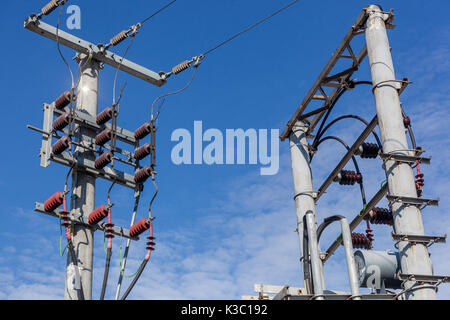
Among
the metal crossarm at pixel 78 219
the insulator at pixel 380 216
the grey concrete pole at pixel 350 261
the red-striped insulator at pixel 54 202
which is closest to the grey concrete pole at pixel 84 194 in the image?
the metal crossarm at pixel 78 219

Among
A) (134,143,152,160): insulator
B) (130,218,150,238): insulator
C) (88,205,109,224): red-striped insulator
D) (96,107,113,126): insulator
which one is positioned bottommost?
(130,218,150,238): insulator

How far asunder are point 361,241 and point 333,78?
3.79m

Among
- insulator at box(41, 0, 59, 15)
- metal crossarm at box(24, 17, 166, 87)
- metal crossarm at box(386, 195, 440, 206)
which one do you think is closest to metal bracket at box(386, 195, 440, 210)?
metal crossarm at box(386, 195, 440, 206)

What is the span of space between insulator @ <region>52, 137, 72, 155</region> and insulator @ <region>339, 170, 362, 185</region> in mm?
6318

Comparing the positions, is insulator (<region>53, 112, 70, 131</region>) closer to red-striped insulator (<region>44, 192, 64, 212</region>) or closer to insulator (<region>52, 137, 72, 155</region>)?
insulator (<region>52, 137, 72, 155</region>)

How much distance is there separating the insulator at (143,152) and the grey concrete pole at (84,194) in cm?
97

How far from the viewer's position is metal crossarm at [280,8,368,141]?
597 inches

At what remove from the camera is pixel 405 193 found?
12.8 m

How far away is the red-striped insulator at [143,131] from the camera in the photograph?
15.9 meters

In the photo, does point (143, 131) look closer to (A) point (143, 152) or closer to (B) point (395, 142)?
(A) point (143, 152)

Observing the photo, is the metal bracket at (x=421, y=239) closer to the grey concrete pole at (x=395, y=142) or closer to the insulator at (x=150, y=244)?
the grey concrete pole at (x=395, y=142)
